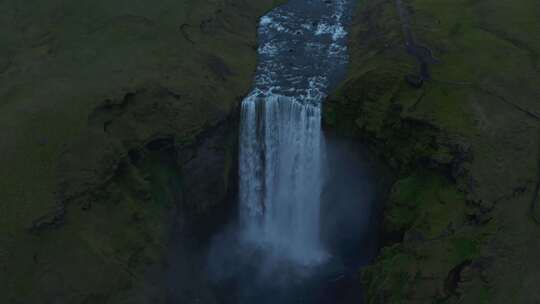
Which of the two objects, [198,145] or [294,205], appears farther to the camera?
[294,205]

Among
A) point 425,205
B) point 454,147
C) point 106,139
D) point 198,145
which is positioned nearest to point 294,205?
point 198,145

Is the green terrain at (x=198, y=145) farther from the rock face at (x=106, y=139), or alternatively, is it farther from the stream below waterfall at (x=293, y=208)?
the stream below waterfall at (x=293, y=208)

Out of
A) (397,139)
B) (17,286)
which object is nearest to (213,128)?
(397,139)

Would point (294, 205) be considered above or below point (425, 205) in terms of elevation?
below

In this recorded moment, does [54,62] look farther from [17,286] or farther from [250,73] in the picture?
[17,286]

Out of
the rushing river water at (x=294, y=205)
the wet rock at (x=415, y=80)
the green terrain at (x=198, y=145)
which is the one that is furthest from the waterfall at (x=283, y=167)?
the wet rock at (x=415, y=80)

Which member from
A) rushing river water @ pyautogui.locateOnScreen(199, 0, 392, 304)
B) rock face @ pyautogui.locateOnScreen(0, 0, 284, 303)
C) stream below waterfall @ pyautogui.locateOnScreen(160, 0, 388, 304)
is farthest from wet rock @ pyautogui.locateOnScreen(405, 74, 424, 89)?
rock face @ pyautogui.locateOnScreen(0, 0, 284, 303)

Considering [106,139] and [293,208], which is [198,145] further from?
[293,208]
